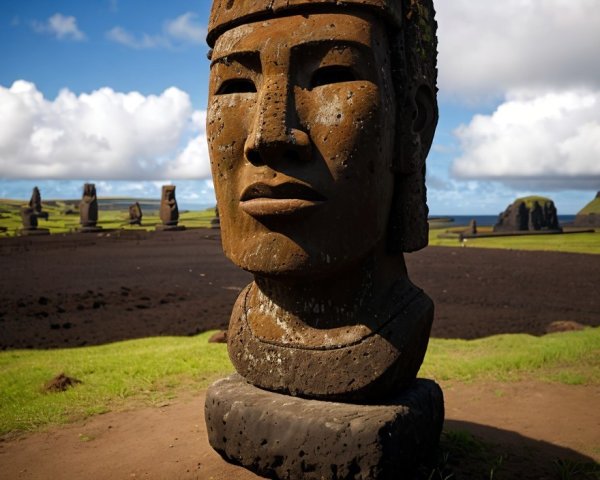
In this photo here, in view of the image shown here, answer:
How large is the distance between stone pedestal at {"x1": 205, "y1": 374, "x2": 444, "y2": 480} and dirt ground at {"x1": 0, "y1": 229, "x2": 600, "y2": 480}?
33 centimetres

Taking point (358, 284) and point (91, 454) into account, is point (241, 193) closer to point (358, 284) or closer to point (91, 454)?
point (358, 284)

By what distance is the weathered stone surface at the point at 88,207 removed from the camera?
30.2 meters

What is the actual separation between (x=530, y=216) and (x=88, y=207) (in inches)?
1233

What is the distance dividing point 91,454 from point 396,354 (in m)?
2.71

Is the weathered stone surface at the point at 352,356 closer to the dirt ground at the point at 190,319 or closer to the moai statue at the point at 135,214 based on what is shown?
the dirt ground at the point at 190,319

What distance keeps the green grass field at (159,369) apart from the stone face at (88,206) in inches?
941

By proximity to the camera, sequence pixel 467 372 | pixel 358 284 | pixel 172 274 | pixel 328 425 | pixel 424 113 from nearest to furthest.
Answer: pixel 328 425
pixel 358 284
pixel 424 113
pixel 467 372
pixel 172 274

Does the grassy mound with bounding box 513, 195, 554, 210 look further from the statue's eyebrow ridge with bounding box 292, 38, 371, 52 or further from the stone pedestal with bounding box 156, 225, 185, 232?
the statue's eyebrow ridge with bounding box 292, 38, 371, 52

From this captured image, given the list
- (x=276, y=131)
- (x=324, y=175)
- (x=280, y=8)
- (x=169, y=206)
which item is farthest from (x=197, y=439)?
(x=169, y=206)

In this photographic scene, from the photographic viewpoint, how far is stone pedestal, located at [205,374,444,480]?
Answer: 311 cm

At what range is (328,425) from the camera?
3.16 meters

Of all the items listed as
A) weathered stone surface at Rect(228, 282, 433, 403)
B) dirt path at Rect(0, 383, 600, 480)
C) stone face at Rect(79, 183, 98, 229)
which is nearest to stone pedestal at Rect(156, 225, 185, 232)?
stone face at Rect(79, 183, 98, 229)

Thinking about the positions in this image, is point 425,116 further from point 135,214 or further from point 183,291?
point 135,214

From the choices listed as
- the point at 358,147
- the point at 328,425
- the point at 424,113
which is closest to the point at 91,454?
the point at 328,425
